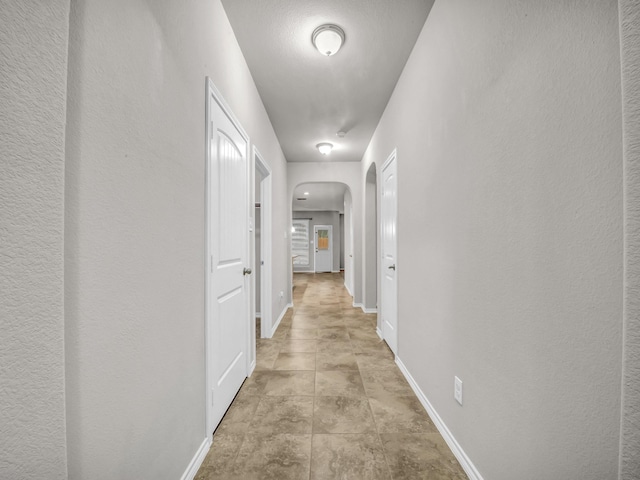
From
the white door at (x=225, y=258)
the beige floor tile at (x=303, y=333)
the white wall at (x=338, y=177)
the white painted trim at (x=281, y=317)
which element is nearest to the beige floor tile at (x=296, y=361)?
the white door at (x=225, y=258)

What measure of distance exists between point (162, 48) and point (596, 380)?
1790 mm

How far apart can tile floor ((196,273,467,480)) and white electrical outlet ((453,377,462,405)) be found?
31 cm

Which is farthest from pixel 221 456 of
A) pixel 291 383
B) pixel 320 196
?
pixel 320 196

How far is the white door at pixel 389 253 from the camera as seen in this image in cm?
282

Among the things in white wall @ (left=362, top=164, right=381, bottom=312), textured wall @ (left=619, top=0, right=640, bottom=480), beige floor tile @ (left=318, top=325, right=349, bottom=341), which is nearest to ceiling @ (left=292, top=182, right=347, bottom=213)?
white wall @ (left=362, top=164, right=381, bottom=312)

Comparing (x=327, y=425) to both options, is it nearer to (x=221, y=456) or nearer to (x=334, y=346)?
(x=221, y=456)

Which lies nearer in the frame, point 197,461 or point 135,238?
point 135,238

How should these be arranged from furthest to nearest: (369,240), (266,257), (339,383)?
1. (369,240)
2. (266,257)
3. (339,383)

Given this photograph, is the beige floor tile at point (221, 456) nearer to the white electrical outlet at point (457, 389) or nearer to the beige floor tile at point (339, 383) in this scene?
the beige floor tile at point (339, 383)

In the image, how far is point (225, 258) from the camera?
188cm

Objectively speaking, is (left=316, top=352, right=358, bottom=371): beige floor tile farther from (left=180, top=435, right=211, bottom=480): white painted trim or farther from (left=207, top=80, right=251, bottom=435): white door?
(left=180, top=435, right=211, bottom=480): white painted trim

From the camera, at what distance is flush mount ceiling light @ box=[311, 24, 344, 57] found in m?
2.01

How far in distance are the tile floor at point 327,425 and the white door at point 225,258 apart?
0.61ft

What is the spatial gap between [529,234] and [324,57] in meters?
2.13
